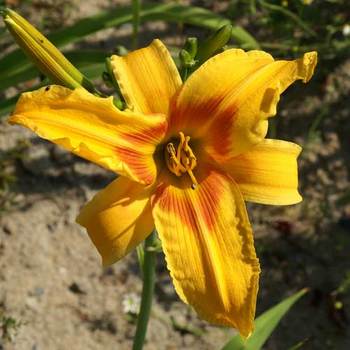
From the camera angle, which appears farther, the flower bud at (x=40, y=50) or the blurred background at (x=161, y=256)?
the blurred background at (x=161, y=256)

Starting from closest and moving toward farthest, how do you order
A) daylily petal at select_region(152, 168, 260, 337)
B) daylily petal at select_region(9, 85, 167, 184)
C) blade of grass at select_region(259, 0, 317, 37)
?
1. daylily petal at select_region(9, 85, 167, 184)
2. daylily petal at select_region(152, 168, 260, 337)
3. blade of grass at select_region(259, 0, 317, 37)

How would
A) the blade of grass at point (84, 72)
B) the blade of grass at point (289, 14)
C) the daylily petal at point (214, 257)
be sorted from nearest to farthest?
the daylily petal at point (214, 257), the blade of grass at point (84, 72), the blade of grass at point (289, 14)

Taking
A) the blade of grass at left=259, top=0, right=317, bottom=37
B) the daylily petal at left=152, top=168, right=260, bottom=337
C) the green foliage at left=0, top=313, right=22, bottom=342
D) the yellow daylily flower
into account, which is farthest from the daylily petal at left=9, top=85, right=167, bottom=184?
the blade of grass at left=259, top=0, right=317, bottom=37

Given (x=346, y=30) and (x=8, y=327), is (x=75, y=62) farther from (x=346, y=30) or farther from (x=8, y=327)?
(x=346, y=30)

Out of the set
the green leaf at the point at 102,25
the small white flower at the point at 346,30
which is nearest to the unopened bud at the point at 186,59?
the green leaf at the point at 102,25

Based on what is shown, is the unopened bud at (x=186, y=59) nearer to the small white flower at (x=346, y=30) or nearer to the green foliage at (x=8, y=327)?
the green foliage at (x=8, y=327)

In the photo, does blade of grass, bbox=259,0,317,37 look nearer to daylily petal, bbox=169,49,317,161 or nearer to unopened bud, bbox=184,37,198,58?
unopened bud, bbox=184,37,198,58

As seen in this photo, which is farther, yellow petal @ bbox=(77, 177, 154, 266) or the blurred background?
the blurred background

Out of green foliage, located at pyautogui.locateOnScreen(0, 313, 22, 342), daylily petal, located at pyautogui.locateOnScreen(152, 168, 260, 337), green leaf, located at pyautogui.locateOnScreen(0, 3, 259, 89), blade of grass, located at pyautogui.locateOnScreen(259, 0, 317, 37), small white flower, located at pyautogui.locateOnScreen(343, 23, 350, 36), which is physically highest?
daylily petal, located at pyautogui.locateOnScreen(152, 168, 260, 337)
